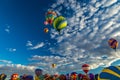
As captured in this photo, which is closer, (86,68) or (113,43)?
(86,68)

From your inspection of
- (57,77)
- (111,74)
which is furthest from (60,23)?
(111,74)

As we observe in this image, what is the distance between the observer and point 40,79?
156ft

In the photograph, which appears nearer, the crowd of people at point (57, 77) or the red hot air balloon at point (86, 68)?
the crowd of people at point (57, 77)

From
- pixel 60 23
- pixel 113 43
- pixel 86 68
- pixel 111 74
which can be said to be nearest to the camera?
pixel 111 74

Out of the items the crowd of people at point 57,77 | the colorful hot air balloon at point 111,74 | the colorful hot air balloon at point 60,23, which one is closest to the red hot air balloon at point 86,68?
the crowd of people at point 57,77

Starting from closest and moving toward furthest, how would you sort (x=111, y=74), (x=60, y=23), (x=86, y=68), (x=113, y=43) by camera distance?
(x=111, y=74)
(x=60, y=23)
(x=86, y=68)
(x=113, y=43)

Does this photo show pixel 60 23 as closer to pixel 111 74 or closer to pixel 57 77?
pixel 57 77

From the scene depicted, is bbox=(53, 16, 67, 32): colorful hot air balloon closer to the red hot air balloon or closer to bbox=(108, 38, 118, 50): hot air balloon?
the red hot air balloon

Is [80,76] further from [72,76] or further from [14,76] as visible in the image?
[14,76]

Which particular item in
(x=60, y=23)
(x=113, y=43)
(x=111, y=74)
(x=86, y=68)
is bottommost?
(x=111, y=74)

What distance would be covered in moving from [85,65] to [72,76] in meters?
3.97

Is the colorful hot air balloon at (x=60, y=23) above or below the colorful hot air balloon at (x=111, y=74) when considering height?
above

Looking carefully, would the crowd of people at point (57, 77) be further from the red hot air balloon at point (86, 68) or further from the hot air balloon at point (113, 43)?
the hot air balloon at point (113, 43)

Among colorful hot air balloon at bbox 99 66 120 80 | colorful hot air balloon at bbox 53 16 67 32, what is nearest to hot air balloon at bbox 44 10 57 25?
colorful hot air balloon at bbox 53 16 67 32
